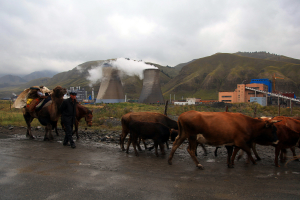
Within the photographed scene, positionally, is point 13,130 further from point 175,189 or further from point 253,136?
point 253,136

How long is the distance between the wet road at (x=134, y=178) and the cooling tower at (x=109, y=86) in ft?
114

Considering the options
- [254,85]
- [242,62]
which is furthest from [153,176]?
[242,62]

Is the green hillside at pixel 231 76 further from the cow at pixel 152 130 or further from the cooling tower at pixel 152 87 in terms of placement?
the cow at pixel 152 130

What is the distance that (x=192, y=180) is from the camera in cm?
426

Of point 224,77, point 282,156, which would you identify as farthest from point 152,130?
point 224,77

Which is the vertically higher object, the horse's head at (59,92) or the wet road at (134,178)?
the horse's head at (59,92)

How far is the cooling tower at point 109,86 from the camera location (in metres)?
40.3

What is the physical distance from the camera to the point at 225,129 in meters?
5.14

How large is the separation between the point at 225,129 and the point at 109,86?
37.3 m

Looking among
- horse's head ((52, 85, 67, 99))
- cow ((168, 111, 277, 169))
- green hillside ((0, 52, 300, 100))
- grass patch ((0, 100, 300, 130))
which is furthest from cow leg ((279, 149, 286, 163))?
green hillside ((0, 52, 300, 100))

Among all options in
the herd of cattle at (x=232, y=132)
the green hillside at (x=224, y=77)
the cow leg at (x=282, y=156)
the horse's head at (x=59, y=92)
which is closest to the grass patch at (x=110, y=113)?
the horse's head at (x=59, y=92)

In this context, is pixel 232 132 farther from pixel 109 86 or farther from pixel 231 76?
pixel 231 76

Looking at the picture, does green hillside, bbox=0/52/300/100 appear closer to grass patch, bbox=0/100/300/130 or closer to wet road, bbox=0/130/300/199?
grass patch, bbox=0/100/300/130

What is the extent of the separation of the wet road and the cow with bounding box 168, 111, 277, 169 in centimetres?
66
